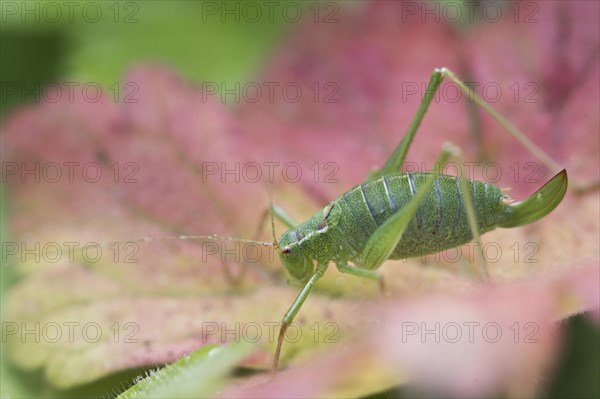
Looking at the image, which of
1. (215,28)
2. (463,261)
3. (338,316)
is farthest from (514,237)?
(215,28)

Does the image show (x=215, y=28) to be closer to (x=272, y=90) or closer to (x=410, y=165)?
(x=272, y=90)

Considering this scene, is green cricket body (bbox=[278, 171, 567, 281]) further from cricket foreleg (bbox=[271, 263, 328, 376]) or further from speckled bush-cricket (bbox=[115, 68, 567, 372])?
cricket foreleg (bbox=[271, 263, 328, 376])

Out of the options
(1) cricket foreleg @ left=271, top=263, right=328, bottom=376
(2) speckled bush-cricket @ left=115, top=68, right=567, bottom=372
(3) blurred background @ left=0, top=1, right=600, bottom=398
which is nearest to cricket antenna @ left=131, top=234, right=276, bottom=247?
(2) speckled bush-cricket @ left=115, top=68, right=567, bottom=372

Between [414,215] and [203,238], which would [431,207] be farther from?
[203,238]

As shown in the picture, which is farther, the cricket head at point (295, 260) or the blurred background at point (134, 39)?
the blurred background at point (134, 39)

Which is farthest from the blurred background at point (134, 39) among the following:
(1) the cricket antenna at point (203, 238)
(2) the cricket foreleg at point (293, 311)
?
(2) the cricket foreleg at point (293, 311)

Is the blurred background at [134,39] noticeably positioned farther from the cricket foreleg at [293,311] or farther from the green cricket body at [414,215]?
the cricket foreleg at [293,311]

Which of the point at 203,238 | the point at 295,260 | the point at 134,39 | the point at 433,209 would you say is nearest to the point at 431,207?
the point at 433,209

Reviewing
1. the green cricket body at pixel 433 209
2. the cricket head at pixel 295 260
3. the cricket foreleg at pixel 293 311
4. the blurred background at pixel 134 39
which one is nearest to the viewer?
the cricket foreleg at pixel 293 311
